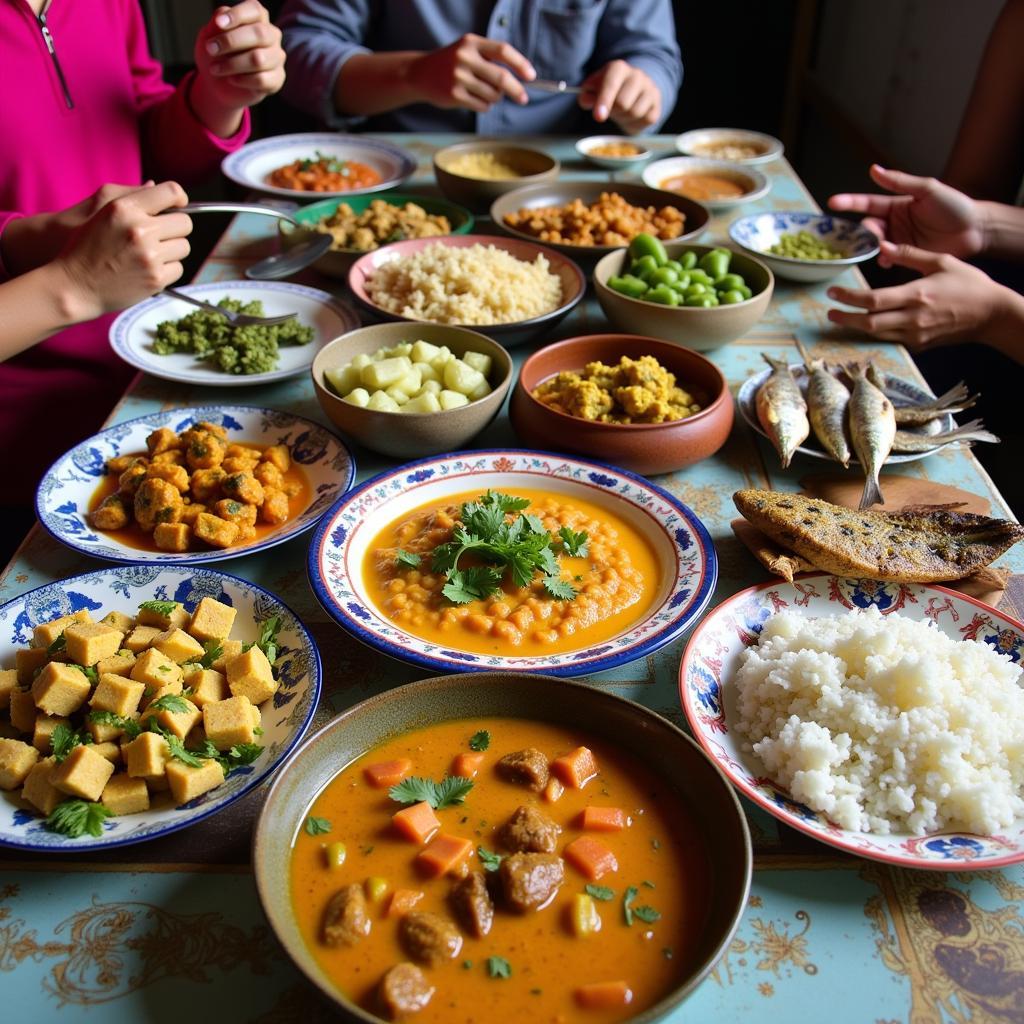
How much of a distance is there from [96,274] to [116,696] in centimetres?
127

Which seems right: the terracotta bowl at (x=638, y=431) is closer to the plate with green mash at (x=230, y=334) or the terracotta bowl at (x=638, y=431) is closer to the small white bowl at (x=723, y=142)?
the plate with green mash at (x=230, y=334)

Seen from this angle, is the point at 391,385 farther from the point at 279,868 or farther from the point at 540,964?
the point at 540,964

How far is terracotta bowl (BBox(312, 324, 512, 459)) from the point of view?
1.90 meters

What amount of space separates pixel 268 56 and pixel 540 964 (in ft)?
8.51

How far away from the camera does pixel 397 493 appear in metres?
1.82

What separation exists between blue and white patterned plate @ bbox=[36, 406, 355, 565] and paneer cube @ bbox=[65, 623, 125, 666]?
0.28 meters

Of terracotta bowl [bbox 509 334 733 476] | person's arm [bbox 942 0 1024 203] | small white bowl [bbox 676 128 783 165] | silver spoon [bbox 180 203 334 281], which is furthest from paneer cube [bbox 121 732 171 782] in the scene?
person's arm [bbox 942 0 1024 203]

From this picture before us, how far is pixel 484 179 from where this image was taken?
3.13 metres

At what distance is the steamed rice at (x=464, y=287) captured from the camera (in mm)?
2328

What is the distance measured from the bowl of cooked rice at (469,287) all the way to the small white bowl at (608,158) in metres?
1.12

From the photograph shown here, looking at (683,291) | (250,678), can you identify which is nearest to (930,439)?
(683,291)

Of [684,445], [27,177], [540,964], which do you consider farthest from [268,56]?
[540,964]

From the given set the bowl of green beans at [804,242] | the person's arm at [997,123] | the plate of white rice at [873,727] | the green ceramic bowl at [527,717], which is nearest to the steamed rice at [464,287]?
the bowl of green beans at [804,242]

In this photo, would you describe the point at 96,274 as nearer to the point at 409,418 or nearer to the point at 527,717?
the point at 409,418
